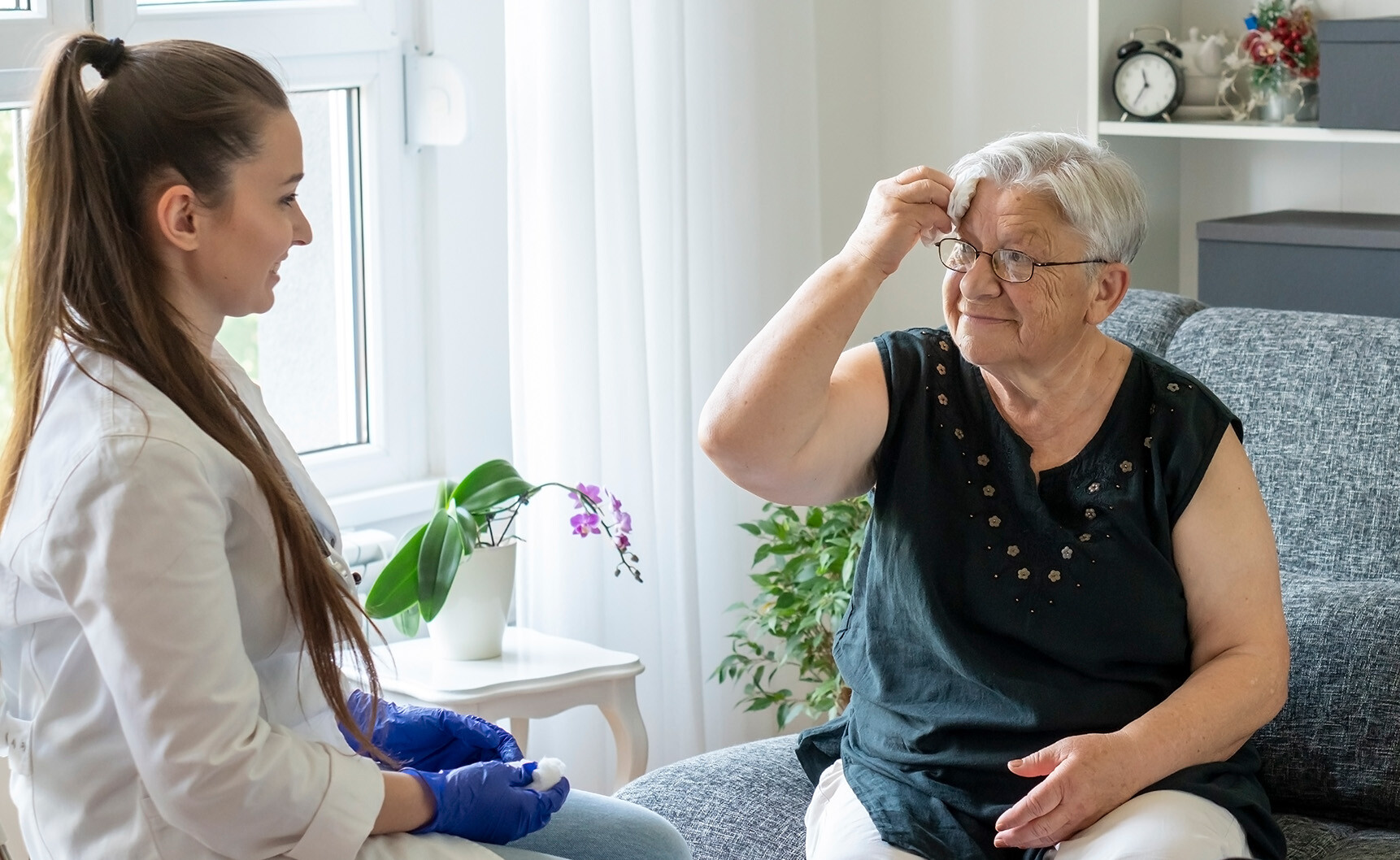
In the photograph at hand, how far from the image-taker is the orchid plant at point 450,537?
2.11 metres

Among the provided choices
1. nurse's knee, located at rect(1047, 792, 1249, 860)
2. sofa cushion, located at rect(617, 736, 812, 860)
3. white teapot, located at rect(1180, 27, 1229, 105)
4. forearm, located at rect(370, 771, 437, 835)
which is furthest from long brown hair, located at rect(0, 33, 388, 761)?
white teapot, located at rect(1180, 27, 1229, 105)

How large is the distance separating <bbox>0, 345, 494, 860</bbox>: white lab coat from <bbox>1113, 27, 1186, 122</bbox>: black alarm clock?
187 cm

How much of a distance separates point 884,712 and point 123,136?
0.96m

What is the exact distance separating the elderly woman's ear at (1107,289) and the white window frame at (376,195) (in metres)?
1.40

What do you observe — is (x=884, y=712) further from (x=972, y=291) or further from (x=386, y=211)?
(x=386, y=211)

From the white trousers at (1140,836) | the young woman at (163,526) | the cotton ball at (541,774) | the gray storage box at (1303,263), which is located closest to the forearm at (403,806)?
the young woman at (163,526)

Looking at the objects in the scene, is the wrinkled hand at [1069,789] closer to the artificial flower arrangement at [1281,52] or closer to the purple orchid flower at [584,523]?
the purple orchid flower at [584,523]

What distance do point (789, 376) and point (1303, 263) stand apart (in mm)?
1247

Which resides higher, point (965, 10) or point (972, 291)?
point (965, 10)

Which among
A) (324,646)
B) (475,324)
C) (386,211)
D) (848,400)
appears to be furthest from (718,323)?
(324,646)

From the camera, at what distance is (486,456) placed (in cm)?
279

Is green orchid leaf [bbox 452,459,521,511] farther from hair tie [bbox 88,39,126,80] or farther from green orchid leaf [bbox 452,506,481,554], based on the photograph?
hair tie [bbox 88,39,126,80]

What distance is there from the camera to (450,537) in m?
2.12

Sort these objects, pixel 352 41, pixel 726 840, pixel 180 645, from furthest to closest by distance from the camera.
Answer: pixel 352 41, pixel 726 840, pixel 180 645
